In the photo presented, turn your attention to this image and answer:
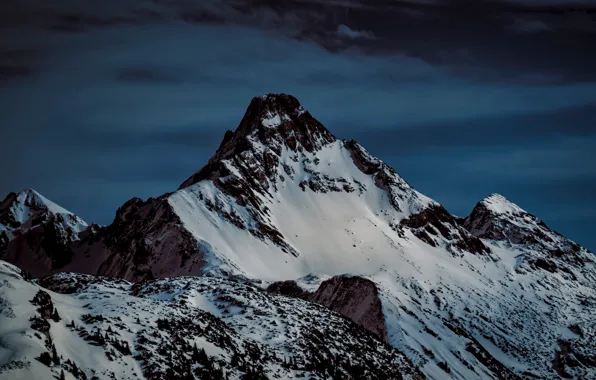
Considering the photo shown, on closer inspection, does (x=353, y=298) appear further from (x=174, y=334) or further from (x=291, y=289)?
(x=174, y=334)

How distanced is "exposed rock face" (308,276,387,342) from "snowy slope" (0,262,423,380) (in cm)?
5042

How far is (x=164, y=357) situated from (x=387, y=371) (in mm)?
40224

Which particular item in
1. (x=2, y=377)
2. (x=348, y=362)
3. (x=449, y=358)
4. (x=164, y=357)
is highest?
(x=449, y=358)

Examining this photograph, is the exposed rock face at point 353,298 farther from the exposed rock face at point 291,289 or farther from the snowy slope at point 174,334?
the snowy slope at point 174,334

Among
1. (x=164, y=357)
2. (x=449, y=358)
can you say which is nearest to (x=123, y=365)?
(x=164, y=357)

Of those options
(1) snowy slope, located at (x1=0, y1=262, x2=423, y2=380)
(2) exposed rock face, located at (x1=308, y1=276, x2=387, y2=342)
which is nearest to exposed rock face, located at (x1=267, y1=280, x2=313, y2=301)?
(2) exposed rock face, located at (x1=308, y1=276, x2=387, y2=342)

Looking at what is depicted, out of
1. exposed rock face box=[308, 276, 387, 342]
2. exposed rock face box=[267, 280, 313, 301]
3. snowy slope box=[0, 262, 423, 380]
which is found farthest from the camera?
exposed rock face box=[267, 280, 313, 301]

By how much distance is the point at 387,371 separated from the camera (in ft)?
381

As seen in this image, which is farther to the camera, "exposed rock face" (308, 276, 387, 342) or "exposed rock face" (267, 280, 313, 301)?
"exposed rock face" (267, 280, 313, 301)

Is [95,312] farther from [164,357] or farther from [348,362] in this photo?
[348,362]

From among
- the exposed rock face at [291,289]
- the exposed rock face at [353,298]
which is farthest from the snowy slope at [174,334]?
the exposed rock face at [291,289]

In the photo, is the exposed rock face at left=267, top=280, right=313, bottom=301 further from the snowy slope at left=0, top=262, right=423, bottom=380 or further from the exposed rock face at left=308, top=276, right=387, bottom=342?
the snowy slope at left=0, top=262, right=423, bottom=380

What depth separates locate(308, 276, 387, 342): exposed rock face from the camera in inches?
7146

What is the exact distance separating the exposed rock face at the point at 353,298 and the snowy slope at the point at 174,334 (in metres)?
50.4
